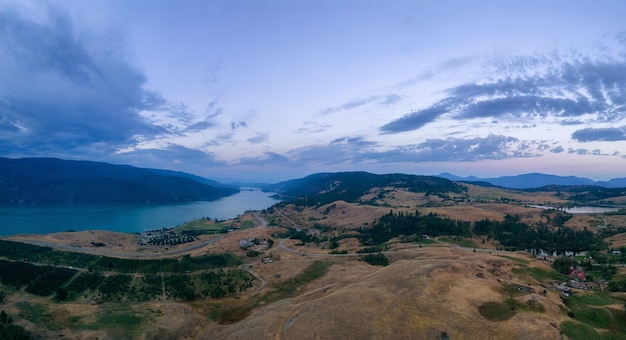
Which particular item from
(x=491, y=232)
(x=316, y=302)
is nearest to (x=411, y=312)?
(x=316, y=302)

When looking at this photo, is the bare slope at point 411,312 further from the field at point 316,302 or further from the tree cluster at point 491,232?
the tree cluster at point 491,232

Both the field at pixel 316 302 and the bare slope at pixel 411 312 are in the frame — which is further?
the field at pixel 316 302

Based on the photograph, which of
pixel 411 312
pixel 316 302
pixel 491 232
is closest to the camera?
pixel 411 312

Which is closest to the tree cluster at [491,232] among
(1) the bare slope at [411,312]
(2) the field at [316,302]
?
(2) the field at [316,302]

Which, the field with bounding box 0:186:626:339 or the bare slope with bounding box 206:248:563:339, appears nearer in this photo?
the bare slope with bounding box 206:248:563:339

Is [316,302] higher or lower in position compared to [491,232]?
higher

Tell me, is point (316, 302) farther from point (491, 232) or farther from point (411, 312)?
point (491, 232)

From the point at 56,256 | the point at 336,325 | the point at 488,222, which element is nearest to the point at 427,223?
the point at 488,222

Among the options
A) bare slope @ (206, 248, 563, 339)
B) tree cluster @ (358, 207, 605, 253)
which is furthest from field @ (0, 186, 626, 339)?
tree cluster @ (358, 207, 605, 253)

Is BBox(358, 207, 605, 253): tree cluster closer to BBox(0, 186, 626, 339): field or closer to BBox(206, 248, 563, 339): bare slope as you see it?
BBox(0, 186, 626, 339): field

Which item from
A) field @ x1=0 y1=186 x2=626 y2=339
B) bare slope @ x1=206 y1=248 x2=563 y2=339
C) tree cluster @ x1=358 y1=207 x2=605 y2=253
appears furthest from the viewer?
tree cluster @ x1=358 y1=207 x2=605 y2=253

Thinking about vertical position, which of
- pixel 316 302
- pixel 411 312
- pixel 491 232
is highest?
pixel 411 312

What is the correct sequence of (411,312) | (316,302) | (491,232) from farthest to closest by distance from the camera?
(491,232) < (316,302) < (411,312)
